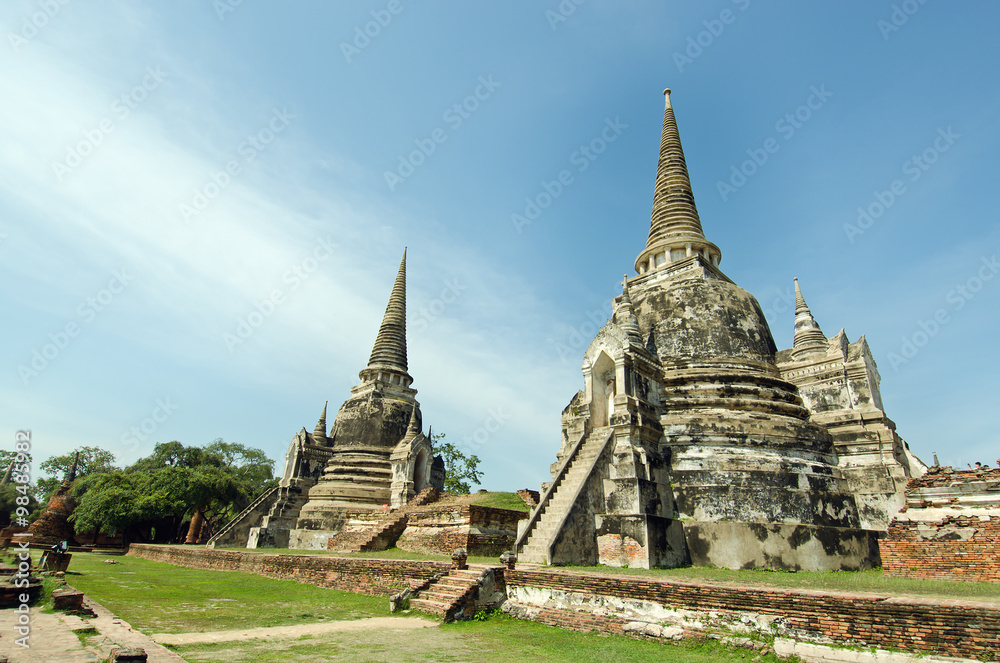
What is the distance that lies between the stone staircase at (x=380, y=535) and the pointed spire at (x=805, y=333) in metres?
15.4

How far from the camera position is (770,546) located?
522 inches

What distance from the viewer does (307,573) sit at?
15.9 m

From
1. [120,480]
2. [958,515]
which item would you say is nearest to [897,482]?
[958,515]

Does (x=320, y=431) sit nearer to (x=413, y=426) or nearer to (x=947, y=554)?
(x=413, y=426)

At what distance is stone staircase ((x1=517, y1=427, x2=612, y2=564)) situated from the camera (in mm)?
12969

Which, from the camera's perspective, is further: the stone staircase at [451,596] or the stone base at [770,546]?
the stone base at [770,546]

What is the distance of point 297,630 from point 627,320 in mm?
12140

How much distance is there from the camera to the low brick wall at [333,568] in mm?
12703

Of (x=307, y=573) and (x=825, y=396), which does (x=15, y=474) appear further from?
(x=825, y=396)

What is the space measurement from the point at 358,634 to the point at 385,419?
70.0 ft

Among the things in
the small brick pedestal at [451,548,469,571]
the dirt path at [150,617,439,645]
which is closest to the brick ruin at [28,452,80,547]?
the small brick pedestal at [451,548,469,571]

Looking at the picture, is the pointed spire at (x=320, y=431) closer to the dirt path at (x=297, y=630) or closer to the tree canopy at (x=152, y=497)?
the tree canopy at (x=152, y=497)

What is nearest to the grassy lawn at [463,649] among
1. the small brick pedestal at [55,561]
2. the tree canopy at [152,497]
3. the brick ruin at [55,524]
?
the small brick pedestal at [55,561]

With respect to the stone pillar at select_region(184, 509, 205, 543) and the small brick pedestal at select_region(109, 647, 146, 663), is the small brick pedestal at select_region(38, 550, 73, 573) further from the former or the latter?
the stone pillar at select_region(184, 509, 205, 543)
